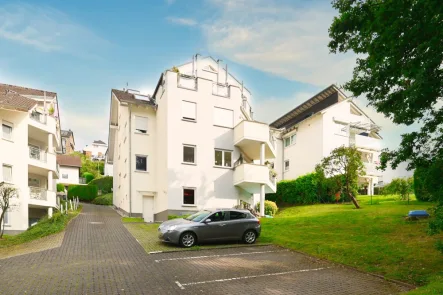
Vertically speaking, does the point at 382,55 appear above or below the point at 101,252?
above

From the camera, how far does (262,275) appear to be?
9836mm

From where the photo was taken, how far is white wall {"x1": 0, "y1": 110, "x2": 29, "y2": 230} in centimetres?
2142

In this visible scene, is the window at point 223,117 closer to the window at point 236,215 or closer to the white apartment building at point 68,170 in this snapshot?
the window at point 236,215

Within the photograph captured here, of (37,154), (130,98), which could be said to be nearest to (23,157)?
(37,154)

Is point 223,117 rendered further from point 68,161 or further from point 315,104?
point 68,161

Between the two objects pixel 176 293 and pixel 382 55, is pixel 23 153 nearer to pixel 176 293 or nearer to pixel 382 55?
pixel 176 293

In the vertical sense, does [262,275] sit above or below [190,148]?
below

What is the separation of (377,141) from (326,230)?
→ 27.0 metres

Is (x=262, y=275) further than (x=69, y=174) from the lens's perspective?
No

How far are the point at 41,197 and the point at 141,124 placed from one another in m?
9.30

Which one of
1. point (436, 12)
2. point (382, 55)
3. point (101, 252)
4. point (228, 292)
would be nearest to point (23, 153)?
point (101, 252)

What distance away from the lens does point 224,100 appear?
2564 cm

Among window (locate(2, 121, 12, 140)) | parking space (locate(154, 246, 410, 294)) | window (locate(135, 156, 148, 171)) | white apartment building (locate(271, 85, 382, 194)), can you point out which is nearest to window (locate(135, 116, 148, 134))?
window (locate(135, 156, 148, 171))

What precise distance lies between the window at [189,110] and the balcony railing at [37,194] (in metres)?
12.2
